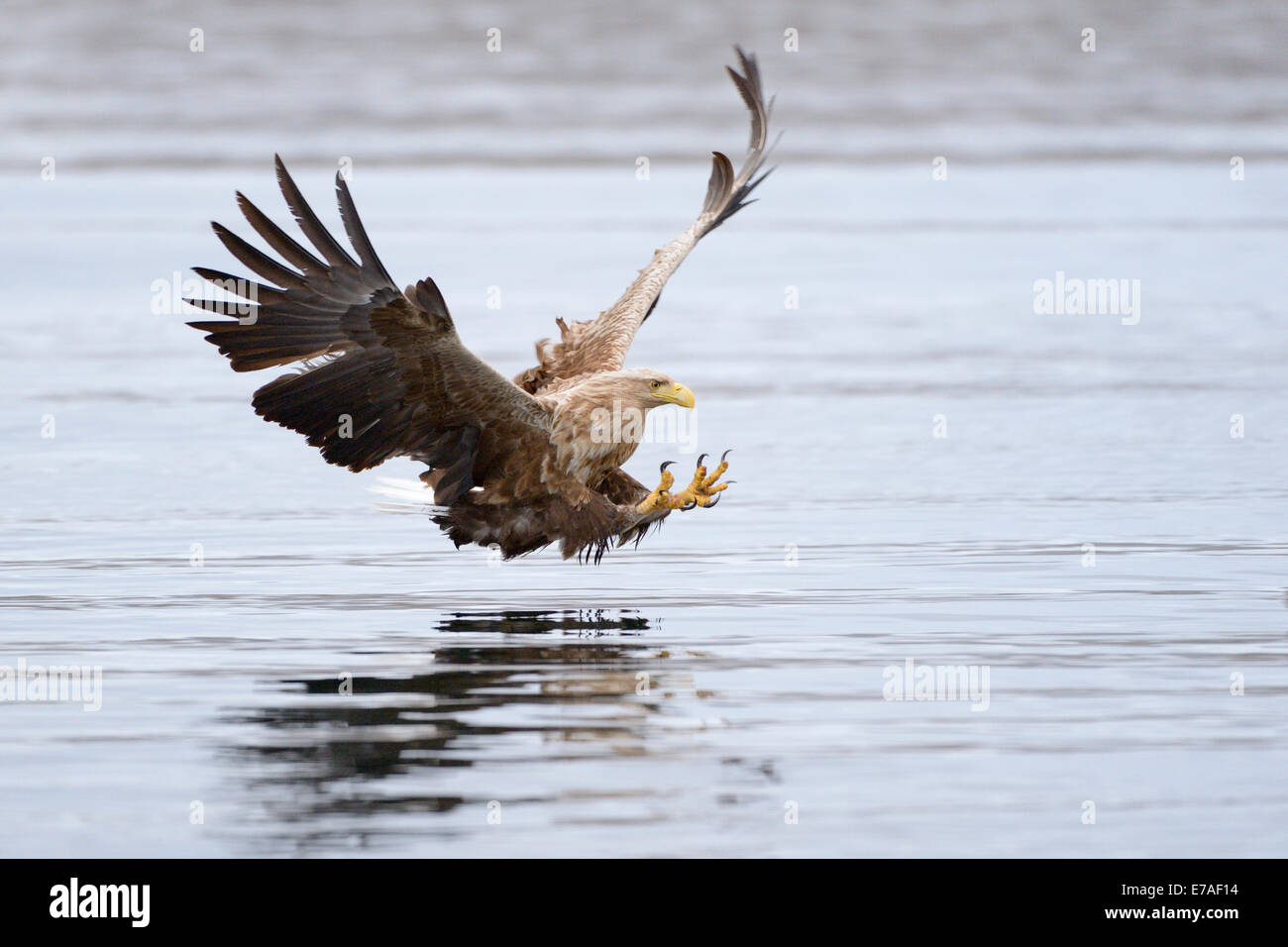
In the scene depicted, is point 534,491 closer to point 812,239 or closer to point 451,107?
point 812,239

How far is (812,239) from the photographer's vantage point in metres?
22.8

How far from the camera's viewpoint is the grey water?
22.7ft

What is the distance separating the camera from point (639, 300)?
11.1 m

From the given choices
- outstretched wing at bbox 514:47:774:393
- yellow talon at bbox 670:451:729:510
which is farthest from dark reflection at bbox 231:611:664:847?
outstretched wing at bbox 514:47:774:393

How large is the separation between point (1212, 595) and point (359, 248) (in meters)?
3.61

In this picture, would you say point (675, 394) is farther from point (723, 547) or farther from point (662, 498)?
point (723, 547)

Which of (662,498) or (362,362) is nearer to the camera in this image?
(362,362)

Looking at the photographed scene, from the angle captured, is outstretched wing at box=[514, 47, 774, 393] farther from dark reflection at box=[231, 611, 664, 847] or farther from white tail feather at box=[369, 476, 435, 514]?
dark reflection at box=[231, 611, 664, 847]

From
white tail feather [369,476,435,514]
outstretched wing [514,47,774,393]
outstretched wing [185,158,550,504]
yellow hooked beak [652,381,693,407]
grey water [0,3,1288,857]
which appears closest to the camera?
grey water [0,3,1288,857]

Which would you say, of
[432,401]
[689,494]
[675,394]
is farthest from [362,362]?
[689,494]

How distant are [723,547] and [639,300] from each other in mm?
1245

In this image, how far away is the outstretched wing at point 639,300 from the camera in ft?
35.4

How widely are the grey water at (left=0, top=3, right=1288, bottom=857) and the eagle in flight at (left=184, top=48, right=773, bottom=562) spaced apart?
0.36 metres
